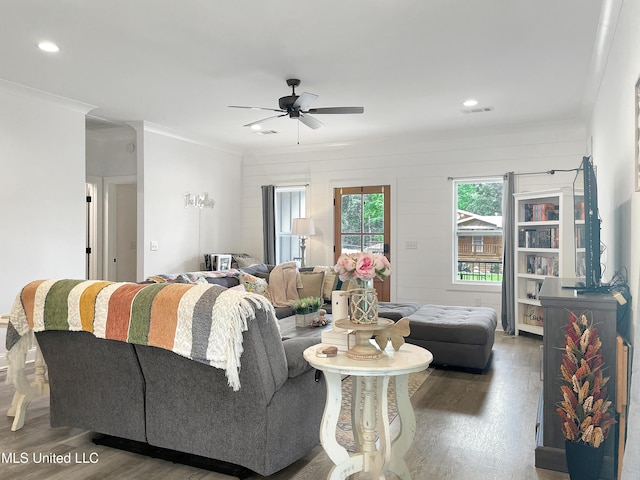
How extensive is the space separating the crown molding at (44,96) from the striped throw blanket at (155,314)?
2841 mm

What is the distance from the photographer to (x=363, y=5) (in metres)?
3.09

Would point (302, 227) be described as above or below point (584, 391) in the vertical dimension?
above

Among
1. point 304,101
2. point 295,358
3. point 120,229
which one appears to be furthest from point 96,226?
point 295,358

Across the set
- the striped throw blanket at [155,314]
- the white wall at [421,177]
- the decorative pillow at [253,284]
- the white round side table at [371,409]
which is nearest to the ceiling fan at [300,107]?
the decorative pillow at [253,284]

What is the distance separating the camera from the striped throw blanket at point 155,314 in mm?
2156

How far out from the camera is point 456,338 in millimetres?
4281

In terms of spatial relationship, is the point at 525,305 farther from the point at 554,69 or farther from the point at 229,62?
the point at 229,62

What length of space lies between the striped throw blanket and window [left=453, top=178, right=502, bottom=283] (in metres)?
5.04

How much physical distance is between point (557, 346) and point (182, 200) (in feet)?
18.1

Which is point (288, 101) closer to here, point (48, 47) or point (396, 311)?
point (48, 47)

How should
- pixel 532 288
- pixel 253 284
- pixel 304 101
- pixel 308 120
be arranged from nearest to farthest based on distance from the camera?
pixel 304 101 → pixel 308 120 → pixel 253 284 → pixel 532 288

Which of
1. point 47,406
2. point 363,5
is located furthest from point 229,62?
point 47,406

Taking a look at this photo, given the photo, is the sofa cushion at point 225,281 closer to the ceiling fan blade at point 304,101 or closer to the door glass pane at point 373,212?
the ceiling fan blade at point 304,101

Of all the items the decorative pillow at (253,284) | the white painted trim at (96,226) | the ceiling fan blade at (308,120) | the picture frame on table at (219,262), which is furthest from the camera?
→ the picture frame on table at (219,262)
